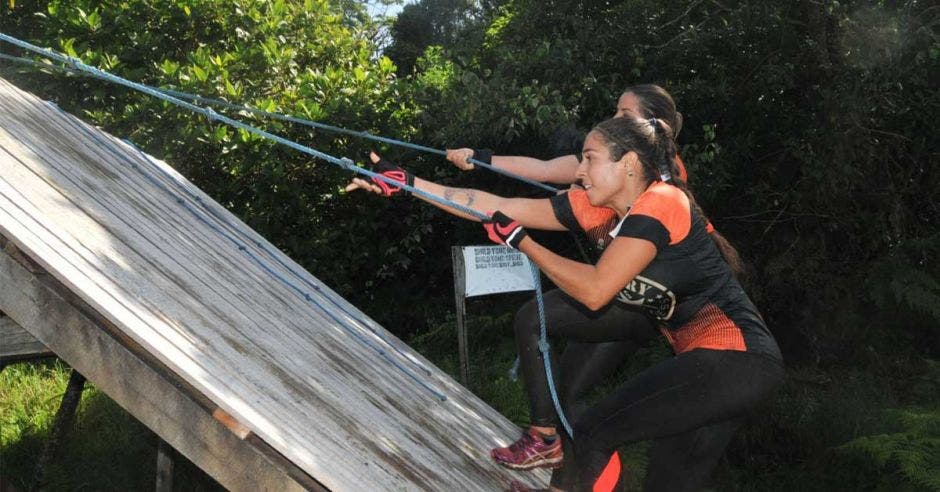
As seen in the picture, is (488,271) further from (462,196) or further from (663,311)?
(663,311)

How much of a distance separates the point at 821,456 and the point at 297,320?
386 cm

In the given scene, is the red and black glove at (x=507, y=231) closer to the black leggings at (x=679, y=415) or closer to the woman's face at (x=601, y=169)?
the woman's face at (x=601, y=169)

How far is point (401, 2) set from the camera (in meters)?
28.0

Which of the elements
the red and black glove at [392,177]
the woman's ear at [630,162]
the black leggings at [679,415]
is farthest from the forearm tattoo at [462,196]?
the black leggings at [679,415]

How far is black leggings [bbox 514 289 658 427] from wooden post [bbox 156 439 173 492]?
167cm

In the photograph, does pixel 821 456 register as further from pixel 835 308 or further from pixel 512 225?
pixel 512 225

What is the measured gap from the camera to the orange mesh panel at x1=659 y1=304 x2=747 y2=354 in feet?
9.84

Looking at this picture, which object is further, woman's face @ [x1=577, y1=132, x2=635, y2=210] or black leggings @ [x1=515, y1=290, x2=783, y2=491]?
woman's face @ [x1=577, y1=132, x2=635, y2=210]

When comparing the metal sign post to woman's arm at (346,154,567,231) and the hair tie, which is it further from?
the hair tie

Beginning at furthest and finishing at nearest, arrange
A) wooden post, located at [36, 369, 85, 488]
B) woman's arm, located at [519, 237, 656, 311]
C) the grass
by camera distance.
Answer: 1. the grass
2. wooden post, located at [36, 369, 85, 488]
3. woman's arm, located at [519, 237, 656, 311]

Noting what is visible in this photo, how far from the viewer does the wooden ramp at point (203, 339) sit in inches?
83.7

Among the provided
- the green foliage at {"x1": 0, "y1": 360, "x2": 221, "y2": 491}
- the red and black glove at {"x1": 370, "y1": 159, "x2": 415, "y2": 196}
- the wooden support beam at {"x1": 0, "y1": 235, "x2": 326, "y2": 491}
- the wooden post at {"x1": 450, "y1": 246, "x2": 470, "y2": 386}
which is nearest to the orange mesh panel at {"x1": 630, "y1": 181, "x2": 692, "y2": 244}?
the red and black glove at {"x1": 370, "y1": 159, "x2": 415, "y2": 196}

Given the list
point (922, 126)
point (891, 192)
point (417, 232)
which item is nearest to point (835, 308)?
point (891, 192)

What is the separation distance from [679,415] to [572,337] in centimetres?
76
